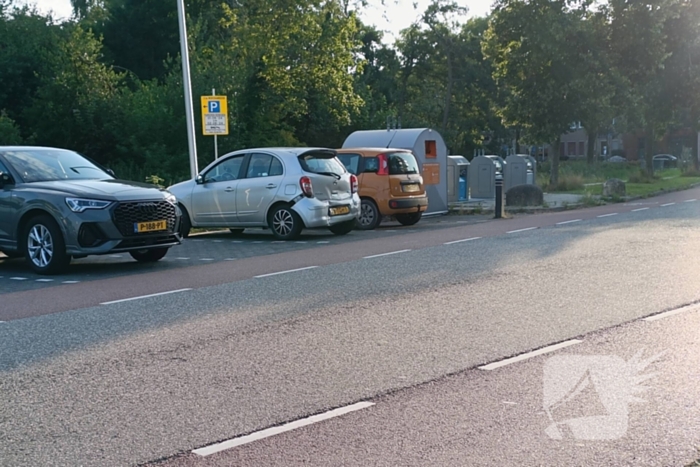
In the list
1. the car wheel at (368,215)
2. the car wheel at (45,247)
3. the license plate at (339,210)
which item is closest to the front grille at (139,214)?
the car wheel at (45,247)

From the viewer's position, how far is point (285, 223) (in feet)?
56.0

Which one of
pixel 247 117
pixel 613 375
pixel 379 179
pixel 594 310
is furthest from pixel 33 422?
pixel 247 117

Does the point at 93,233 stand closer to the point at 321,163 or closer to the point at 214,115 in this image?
the point at 321,163

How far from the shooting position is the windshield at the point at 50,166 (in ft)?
44.5

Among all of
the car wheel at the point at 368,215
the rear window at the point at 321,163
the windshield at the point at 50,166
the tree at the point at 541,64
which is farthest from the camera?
the tree at the point at 541,64

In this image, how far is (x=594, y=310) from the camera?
8.50m

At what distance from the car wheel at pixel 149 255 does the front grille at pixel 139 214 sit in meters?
0.91

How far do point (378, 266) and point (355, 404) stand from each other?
6.87 meters

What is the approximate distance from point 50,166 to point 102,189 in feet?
4.66

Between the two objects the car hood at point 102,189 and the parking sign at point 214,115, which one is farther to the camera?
the parking sign at point 214,115

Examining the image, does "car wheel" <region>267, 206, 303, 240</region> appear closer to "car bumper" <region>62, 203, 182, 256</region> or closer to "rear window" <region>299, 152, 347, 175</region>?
"rear window" <region>299, 152, 347, 175</region>

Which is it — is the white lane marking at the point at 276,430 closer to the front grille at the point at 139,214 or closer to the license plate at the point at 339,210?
the front grille at the point at 139,214

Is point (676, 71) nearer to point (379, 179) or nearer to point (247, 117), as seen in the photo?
point (247, 117)

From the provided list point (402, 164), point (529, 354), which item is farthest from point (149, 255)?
point (529, 354)
